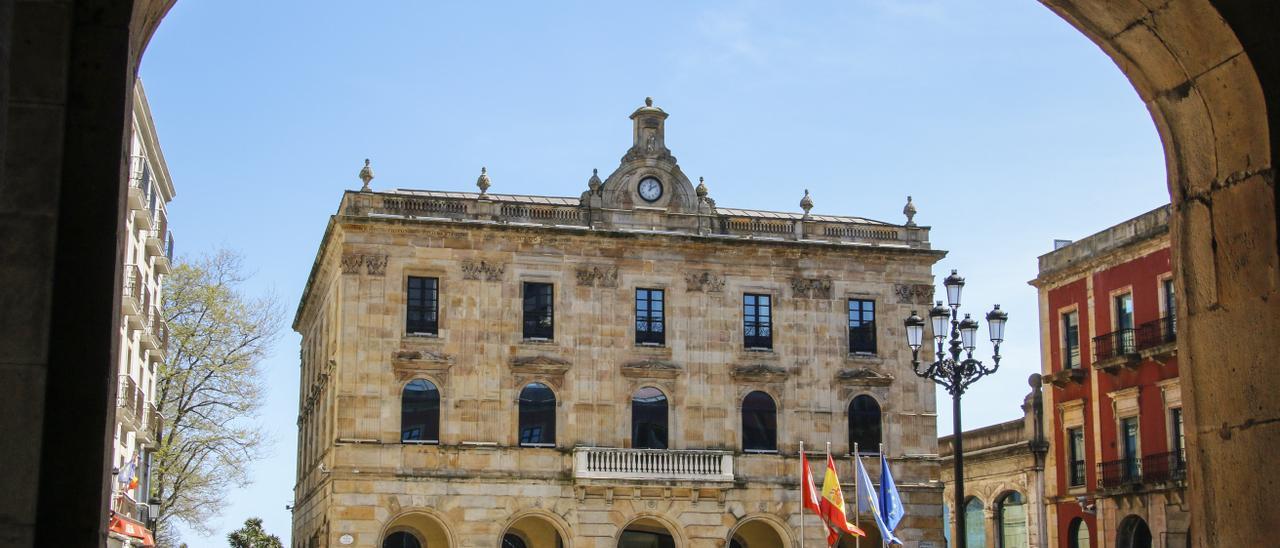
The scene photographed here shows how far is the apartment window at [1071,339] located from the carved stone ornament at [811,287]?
6.54 metres

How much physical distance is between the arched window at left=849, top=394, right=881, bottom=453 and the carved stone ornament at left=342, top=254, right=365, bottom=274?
14.1 m

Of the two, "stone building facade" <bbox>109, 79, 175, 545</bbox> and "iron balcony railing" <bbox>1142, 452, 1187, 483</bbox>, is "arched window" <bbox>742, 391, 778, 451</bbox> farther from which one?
"stone building facade" <bbox>109, 79, 175, 545</bbox>

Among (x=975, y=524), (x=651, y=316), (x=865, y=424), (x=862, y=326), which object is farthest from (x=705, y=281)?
(x=975, y=524)

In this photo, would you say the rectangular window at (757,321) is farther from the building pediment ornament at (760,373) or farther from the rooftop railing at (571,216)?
the rooftop railing at (571,216)

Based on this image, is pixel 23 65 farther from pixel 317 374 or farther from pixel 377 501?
pixel 317 374

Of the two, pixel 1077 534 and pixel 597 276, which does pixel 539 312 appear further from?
pixel 1077 534

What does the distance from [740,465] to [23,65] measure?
119 feet

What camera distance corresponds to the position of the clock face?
137ft

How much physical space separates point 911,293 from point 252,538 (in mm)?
31116

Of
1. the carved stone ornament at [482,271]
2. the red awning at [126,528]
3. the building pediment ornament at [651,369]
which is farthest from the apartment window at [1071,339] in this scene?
the red awning at [126,528]

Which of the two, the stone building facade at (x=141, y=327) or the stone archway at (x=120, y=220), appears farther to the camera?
the stone building facade at (x=141, y=327)

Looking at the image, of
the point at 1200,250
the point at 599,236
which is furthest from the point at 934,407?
the point at 1200,250

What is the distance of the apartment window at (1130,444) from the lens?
119 ft

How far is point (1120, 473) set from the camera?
3631 cm
